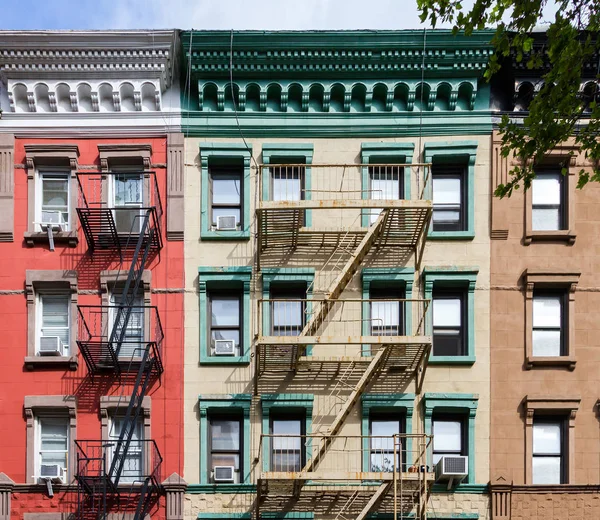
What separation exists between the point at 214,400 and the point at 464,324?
5.58 m

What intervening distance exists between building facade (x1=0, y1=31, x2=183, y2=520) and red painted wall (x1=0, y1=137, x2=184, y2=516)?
0.03m

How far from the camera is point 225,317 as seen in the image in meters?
23.4

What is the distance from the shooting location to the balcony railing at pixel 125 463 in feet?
71.9

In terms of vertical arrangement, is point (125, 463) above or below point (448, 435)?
below

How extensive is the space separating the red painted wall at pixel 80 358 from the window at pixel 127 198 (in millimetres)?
540

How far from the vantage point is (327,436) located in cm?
2103

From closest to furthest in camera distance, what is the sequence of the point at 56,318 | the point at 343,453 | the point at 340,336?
the point at 340,336 < the point at 343,453 < the point at 56,318

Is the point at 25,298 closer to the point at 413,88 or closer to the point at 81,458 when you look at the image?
the point at 81,458

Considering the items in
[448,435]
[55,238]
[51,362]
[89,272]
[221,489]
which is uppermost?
[55,238]

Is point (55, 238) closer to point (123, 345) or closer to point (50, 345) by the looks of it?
point (50, 345)

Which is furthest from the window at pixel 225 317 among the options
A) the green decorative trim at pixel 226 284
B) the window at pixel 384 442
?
the window at pixel 384 442

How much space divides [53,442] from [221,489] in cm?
375

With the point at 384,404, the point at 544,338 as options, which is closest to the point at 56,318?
the point at 384,404

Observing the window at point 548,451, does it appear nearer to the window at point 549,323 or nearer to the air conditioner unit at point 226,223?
the window at point 549,323
